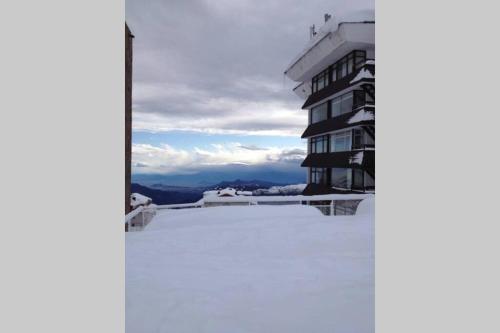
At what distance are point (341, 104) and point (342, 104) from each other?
0.16m

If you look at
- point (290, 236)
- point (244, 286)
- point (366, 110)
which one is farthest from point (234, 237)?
point (366, 110)

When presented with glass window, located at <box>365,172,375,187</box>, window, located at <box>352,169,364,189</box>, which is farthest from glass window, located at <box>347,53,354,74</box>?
glass window, located at <box>365,172,375,187</box>

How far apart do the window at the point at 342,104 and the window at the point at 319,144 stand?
196 centimetres

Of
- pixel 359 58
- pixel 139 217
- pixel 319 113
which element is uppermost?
pixel 359 58

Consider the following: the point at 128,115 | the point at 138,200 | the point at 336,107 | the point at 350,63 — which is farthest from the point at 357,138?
the point at 138,200

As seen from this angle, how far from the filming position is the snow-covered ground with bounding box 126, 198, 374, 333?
7.87 ft

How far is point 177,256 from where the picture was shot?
4.05m

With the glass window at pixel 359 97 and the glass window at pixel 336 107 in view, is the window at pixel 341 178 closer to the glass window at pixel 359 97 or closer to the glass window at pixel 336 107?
the glass window at pixel 336 107

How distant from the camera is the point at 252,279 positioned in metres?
3.15

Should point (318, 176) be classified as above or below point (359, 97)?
below

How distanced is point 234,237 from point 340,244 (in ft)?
5.46

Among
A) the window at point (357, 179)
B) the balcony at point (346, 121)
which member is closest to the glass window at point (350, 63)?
the balcony at point (346, 121)

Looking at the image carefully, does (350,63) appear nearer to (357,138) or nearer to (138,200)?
(357,138)

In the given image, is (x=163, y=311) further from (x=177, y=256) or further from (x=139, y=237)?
(x=139, y=237)
